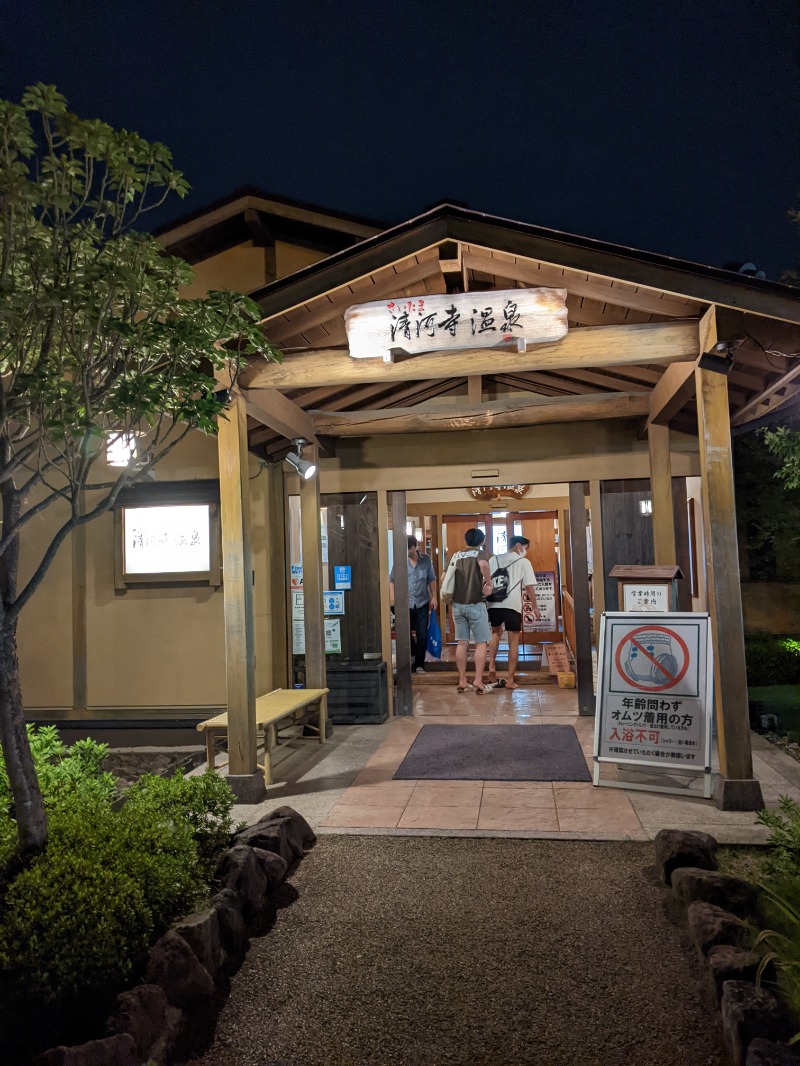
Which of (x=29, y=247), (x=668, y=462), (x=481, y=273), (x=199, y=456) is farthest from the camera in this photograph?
(x=199, y=456)

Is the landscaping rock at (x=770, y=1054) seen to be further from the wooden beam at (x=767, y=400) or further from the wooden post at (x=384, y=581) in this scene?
the wooden post at (x=384, y=581)

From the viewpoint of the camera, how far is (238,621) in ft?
19.9

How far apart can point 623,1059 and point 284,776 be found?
450 cm

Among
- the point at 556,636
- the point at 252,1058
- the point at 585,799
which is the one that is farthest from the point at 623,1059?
the point at 556,636

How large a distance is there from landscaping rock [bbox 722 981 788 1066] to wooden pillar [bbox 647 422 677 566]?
18.8 ft

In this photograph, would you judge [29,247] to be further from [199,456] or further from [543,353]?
[199,456]

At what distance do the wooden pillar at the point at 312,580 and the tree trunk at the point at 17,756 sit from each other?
16.1 feet

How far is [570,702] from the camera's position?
9586mm

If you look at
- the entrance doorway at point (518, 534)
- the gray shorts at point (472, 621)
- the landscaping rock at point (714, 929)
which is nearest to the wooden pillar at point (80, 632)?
the gray shorts at point (472, 621)

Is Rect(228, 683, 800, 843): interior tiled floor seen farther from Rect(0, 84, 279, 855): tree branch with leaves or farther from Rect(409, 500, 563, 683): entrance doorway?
Rect(409, 500, 563, 683): entrance doorway

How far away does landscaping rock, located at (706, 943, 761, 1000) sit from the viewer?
118 inches

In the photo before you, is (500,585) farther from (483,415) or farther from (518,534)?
(518,534)

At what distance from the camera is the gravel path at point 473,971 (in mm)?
2887

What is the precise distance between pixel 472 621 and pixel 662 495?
330 centimetres
